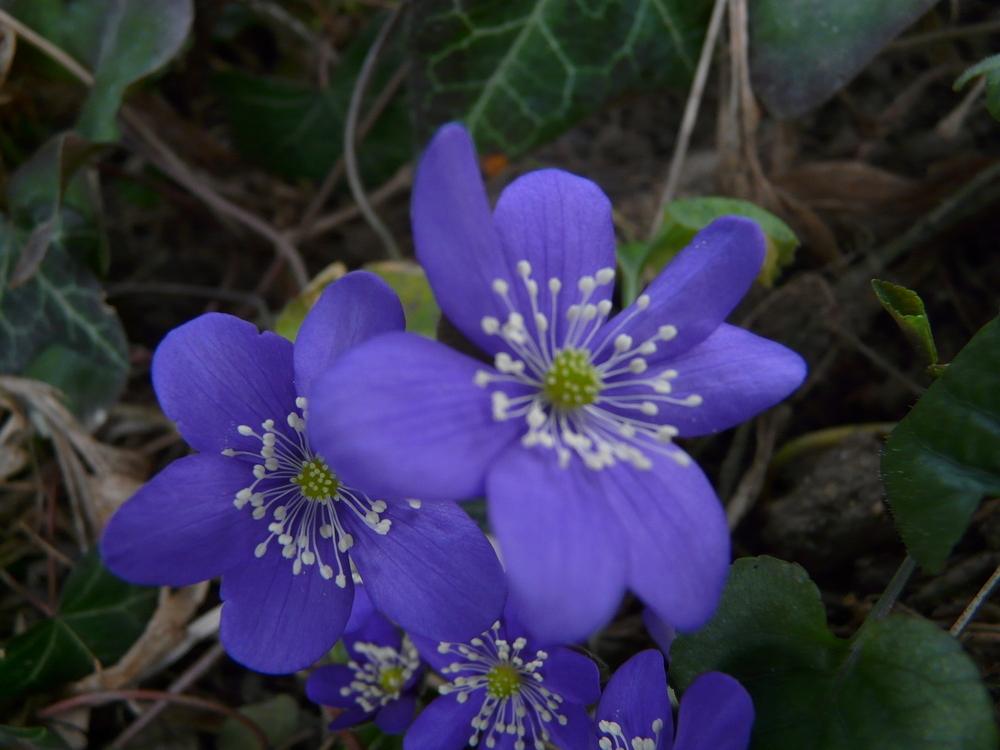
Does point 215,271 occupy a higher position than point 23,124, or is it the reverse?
point 23,124

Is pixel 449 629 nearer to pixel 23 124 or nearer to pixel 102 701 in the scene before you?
pixel 102 701

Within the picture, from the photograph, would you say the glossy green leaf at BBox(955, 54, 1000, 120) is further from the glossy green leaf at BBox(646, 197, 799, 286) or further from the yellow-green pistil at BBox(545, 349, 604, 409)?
the yellow-green pistil at BBox(545, 349, 604, 409)

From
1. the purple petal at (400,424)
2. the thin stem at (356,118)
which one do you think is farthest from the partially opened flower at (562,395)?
the thin stem at (356,118)

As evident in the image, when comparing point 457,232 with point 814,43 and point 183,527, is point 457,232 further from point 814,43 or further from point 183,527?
point 814,43

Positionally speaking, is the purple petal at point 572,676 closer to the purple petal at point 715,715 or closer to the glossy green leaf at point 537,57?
the purple petal at point 715,715

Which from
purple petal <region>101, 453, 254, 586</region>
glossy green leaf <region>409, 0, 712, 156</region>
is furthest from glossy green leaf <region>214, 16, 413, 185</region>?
purple petal <region>101, 453, 254, 586</region>

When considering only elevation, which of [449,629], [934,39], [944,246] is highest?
[934,39]

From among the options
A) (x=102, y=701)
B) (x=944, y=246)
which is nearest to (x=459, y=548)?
(x=102, y=701)
